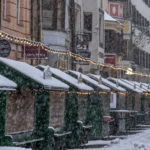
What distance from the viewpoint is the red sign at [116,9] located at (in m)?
54.2

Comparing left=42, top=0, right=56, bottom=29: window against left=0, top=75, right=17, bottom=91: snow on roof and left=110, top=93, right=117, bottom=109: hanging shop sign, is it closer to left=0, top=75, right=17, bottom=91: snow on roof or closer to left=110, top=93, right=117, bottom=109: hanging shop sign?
left=110, top=93, right=117, bottom=109: hanging shop sign

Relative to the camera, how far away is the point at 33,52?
22953 millimetres

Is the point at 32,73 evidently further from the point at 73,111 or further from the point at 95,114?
the point at 95,114

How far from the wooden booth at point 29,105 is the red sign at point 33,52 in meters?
1.24

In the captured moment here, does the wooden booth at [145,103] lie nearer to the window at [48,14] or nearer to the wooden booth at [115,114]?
the wooden booth at [115,114]

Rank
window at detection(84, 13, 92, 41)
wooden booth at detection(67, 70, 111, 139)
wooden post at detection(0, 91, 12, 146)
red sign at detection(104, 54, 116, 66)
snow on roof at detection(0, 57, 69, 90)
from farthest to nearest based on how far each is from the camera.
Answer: red sign at detection(104, 54, 116, 66)
window at detection(84, 13, 92, 41)
wooden booth at detection(67, 70, 111, 139)
snow on roof at detection(0, 57, 69, 90)
wooden post at detection(0, 91, 12, 146)

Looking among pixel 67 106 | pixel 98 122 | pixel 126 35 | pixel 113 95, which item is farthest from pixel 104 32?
pixel 67 106

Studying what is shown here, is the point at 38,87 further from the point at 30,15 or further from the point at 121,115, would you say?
the point at 121,115

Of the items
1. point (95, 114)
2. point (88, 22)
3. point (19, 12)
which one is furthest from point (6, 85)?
point (88, 22)

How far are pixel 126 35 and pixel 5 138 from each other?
40.9m

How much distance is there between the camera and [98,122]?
99.2 ft

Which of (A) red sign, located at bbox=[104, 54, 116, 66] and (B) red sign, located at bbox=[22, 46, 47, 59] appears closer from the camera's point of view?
(B) red sign, located at bbox=[22, 46, 47, 59]

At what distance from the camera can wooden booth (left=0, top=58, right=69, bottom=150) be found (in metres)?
19.2

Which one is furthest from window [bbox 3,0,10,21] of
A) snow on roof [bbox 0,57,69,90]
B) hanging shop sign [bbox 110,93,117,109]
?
hanging shop sign [bbox 110,93,117,109]
